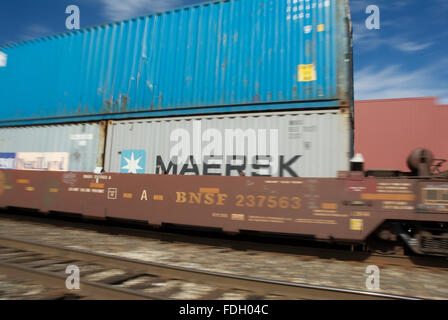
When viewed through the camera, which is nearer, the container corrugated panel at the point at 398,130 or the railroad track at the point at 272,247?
the railroad track at the point at 272,247

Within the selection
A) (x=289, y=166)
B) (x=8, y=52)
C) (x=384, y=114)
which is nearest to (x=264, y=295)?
(x=289, y=166)

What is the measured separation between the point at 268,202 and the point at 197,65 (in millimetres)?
4844

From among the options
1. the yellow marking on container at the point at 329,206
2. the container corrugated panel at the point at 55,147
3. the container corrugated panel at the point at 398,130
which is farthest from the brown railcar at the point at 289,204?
the container corrugated panel at the point at 398,130

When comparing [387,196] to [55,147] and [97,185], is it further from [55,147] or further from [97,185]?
[55,147]

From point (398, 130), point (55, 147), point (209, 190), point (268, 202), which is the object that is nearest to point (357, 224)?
point (268, 202)

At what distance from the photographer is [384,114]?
1780 centimetres

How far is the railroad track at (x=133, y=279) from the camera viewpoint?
3.50 meters

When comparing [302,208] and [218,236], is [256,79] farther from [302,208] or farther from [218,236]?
[218,236]

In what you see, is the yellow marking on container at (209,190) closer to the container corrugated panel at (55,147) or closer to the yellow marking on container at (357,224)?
the yellow marking on container at (357,224)

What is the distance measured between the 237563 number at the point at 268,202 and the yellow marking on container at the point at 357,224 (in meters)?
1.02

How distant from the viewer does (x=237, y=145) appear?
22.7 ft

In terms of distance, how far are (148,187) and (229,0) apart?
20.3 ft

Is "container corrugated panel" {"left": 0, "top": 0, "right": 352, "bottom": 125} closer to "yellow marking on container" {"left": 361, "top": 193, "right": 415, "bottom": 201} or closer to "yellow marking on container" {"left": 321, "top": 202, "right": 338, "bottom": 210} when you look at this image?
"yellow marking on container" {"left": 361, "top": 193, "right": 415, "bottom": 201}
